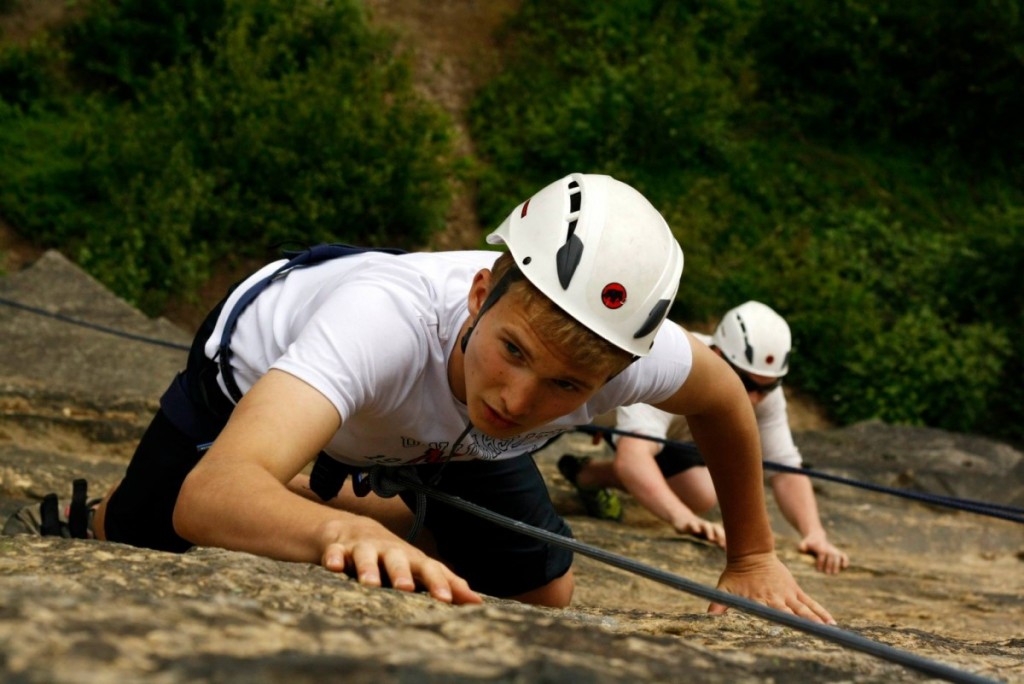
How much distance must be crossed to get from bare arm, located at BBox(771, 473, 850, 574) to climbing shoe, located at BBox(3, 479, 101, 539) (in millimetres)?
Result: 3142

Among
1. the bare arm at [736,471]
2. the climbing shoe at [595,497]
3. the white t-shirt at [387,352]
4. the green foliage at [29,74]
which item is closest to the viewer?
the white t-shirt at [387,352]

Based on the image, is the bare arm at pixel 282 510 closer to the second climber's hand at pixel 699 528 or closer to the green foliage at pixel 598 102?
the second climber's hand at pixel 699 528

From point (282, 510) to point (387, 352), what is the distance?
474 millimetres

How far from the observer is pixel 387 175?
419 inches

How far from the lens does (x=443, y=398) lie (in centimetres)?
268

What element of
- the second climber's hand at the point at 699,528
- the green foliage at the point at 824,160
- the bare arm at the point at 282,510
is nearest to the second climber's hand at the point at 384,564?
the bare arm at the point at 282,510

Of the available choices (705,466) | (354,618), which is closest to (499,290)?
(354,618)

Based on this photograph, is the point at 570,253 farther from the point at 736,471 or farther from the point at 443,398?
the point at 736,471

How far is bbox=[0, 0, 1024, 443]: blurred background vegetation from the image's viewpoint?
409 inches

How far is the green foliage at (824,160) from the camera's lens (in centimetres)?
1103

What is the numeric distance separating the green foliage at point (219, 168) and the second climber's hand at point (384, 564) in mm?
7943

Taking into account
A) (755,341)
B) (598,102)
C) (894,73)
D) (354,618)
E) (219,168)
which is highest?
(894,73)

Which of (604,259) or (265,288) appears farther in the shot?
(265,288)

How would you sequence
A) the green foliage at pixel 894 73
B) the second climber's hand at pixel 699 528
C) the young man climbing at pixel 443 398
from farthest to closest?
the green foliage at pixel 894 73 < the second climber's hand at pixel 699 528 < the young man climbing at pixel 443 398
